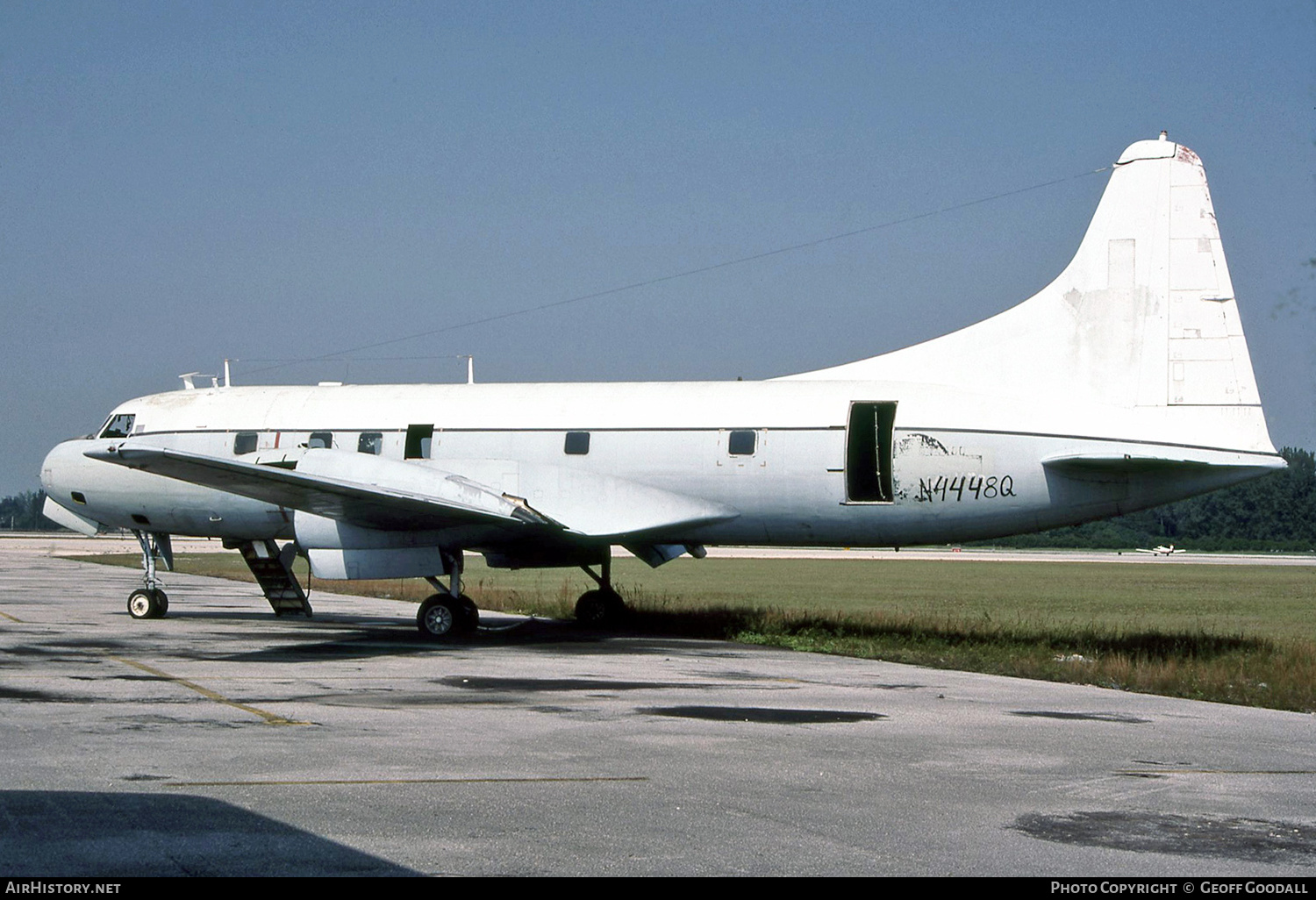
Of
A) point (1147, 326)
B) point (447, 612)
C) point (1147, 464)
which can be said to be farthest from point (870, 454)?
point (447, 612)

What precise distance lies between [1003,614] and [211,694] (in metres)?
22.3

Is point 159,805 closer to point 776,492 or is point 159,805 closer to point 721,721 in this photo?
point 721,721

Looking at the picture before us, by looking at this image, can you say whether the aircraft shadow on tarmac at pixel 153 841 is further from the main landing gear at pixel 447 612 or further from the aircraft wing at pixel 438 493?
the main landing gear at pixel 447 612

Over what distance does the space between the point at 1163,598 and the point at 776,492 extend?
2473cm

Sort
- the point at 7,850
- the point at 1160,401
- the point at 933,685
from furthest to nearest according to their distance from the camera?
1. the point at 1160,401
2. the point at 933,685
3. the point at 7,850

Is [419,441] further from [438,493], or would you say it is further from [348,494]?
[348,494]

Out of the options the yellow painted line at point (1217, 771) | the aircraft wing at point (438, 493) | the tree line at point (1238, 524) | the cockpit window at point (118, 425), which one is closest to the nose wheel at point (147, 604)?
the cockpit window at point (118, 425)

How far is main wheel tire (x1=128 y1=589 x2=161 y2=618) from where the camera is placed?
85.4 ft

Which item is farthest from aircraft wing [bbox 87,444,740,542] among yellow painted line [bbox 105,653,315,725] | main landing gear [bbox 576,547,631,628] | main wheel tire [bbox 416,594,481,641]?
main landing gear [bbox 576,547,631,628]

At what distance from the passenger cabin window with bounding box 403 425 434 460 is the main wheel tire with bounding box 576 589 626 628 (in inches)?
170

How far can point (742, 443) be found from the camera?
2228cm

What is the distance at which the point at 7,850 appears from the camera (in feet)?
24.1

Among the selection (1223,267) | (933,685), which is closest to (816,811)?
(933,685)

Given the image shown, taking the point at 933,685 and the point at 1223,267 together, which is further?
the point at 1223,267
